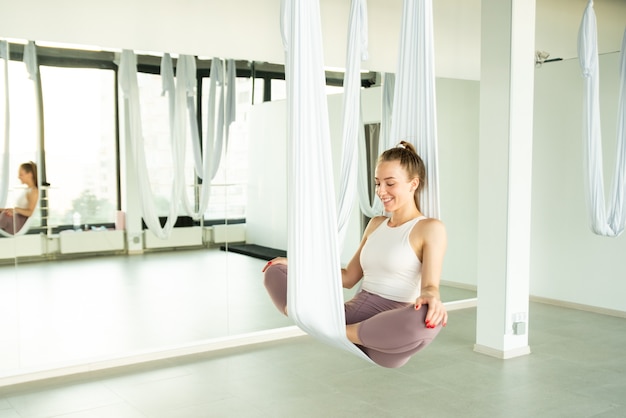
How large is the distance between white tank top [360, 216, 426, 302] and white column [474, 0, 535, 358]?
220cm

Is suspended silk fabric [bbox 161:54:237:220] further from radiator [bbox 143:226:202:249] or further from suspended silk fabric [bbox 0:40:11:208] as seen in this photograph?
suspended silk fabric [bbox 0:40:11:208]

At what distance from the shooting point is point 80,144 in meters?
4.52

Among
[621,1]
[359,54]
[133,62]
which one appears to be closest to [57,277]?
[133,62]

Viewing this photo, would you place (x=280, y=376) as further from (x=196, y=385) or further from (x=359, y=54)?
(x=359, y=54)

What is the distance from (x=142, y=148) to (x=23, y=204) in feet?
2.89

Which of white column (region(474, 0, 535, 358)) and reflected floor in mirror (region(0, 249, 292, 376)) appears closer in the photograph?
reflected floor in mirror (region(0, 249, 292, 376))

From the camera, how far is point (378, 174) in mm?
2775

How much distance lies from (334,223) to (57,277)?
254 cm

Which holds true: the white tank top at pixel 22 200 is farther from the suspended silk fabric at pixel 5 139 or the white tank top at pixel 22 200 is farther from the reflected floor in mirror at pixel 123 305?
the reflected floor in mirror at pixel 123 305

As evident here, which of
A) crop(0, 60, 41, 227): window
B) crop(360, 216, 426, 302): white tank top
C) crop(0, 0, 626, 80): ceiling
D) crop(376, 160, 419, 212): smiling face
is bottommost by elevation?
crop(360, 216, 426, 302): white tank top

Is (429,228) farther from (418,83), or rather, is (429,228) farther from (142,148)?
(142,148)

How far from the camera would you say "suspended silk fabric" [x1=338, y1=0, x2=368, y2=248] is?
3666 mm

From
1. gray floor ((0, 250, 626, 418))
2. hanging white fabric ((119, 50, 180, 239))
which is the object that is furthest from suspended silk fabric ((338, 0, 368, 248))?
hanging white fabric ((119, 50, 180, 239))

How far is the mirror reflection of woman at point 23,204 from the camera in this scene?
4258 mm
